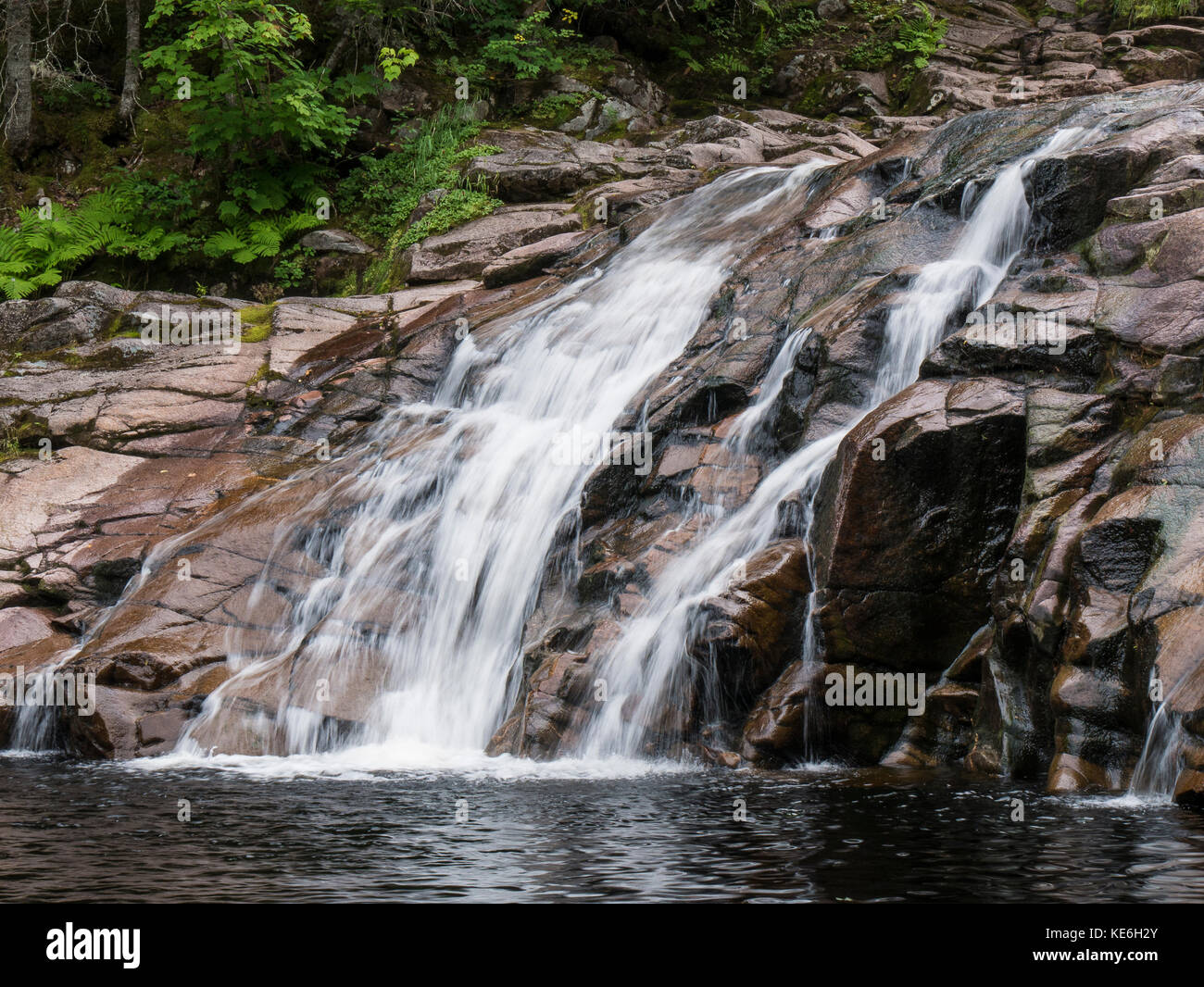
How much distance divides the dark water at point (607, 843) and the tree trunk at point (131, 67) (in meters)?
17.1

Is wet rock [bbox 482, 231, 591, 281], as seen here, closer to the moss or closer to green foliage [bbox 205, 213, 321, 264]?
the moss

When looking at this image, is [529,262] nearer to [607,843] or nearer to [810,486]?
[810,486]

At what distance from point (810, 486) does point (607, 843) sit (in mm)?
3934

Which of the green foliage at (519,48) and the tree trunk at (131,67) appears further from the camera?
the green foliage at (519,48)

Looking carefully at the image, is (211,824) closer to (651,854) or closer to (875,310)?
(651,854)

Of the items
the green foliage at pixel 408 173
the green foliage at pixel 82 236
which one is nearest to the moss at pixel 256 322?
the green foliage at pixel 408 173

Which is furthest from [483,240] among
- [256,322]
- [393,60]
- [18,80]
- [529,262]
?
[18,80]

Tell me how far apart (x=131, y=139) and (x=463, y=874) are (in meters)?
19.9

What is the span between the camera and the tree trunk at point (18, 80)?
1862 cm

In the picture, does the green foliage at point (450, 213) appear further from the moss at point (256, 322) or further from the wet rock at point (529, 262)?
the moss at point (256, 322)

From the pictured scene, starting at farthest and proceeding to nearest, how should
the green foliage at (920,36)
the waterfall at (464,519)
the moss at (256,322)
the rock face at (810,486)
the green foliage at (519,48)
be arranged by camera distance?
the green foliage at (920,36)
the green foliage at (519,48)
the moss at (256,322)
the waterfall at (464,519)
the rock face at (810,486)

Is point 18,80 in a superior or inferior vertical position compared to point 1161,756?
superior

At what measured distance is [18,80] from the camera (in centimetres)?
1908

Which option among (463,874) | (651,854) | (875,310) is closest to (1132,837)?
(651,854)
